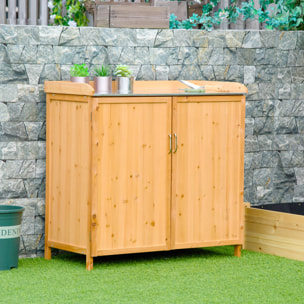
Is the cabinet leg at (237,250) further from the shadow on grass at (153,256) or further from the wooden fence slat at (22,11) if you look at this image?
the wooden fence slat at (22,11)

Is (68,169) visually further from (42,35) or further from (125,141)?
(42,35)

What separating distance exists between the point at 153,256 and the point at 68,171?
1077 mm

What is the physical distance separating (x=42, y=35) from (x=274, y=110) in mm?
2348

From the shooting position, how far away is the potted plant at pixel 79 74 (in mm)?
6020

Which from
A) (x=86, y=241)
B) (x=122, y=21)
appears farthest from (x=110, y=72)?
(x=86, y=241)

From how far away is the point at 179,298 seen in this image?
515cm


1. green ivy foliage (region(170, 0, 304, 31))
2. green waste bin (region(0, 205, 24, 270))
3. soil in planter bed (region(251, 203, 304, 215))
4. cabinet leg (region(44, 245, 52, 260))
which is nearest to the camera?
green waste bin (region(0, 205, 24, 270))

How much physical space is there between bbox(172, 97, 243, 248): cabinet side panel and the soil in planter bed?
2.20 feet

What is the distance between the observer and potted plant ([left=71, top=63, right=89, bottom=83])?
6.02 m

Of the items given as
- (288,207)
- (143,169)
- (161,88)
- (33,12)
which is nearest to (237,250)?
(288,207)

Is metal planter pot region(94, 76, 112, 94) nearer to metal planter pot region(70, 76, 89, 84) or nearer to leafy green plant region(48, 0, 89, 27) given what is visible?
metal planter pot region(70, 76, 89, 84)

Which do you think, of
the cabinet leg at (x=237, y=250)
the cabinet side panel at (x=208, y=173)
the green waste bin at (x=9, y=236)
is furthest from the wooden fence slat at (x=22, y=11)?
the cabinet leg at (x=237, y=250)

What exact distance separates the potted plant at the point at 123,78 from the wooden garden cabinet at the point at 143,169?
25cm

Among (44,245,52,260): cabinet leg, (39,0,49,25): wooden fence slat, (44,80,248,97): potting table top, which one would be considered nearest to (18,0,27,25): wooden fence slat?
(39,0,49,25): wooden fence slat
